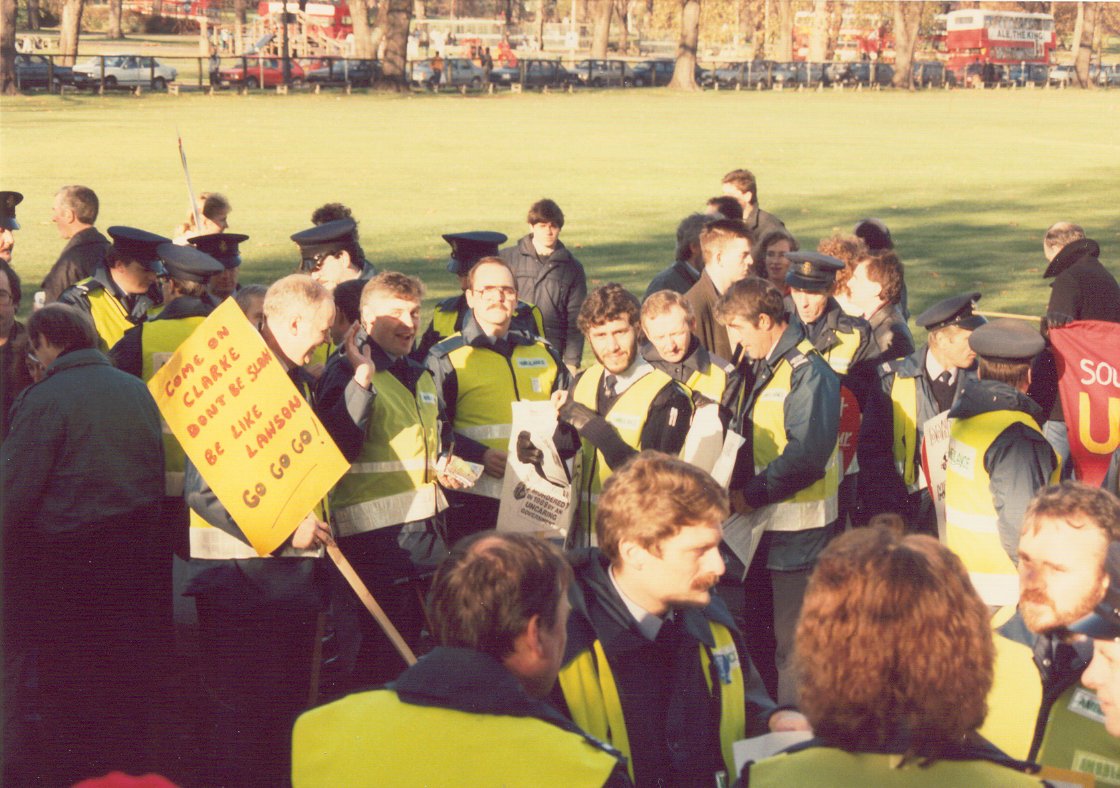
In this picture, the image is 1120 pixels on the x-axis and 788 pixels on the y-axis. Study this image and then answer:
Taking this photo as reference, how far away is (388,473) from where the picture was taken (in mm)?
5520

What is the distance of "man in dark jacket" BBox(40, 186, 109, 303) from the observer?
339 inches

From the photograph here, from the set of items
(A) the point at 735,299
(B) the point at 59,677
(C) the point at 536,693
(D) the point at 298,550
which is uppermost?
(A) the point at 735,299

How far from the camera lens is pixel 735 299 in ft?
19.7

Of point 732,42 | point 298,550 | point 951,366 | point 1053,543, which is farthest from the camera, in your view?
point 732,42

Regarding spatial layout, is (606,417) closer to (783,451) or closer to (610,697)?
(783,451)

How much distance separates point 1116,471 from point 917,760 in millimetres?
4222

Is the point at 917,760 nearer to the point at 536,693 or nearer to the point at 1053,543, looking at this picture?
the point at 536,693

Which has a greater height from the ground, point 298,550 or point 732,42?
point 732,42

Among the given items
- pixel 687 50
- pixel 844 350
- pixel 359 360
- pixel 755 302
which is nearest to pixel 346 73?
pixel 687 50

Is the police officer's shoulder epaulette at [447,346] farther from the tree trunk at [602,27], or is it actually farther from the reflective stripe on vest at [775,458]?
the tree trunk at [602,27]

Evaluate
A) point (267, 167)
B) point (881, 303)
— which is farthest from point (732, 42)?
point (881, 303)

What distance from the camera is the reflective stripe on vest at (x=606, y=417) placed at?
5824 millimetres

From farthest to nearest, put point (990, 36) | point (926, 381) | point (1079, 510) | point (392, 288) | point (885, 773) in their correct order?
point (990, 36), point (926, 381), point (392, 288), point (1079, 510), point (885, 773)

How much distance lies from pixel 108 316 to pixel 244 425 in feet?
9.64
